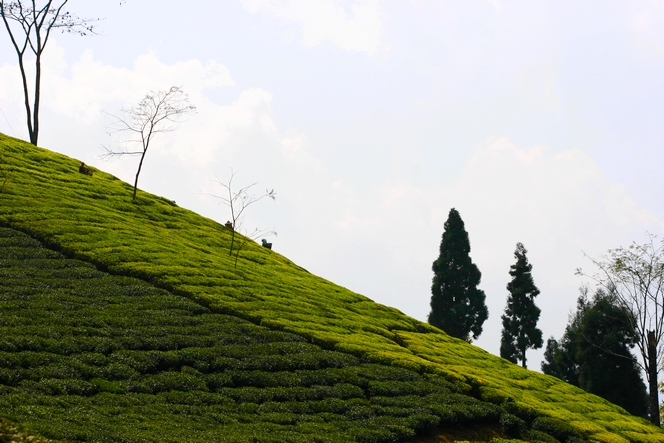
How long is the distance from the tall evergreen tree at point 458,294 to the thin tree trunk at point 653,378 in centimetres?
2097

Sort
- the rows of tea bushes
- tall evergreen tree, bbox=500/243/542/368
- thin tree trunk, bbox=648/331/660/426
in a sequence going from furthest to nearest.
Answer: tall evergreen tree, bbox=500/243/542/368
thin tree trunk, bbox=648/331/660/426
the rows of tea bushes

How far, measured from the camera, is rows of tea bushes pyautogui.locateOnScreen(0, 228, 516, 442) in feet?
59.6

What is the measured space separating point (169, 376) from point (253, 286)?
16.6 meters

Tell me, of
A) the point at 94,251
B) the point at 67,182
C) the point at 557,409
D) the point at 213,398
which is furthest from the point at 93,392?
the point at 67,182

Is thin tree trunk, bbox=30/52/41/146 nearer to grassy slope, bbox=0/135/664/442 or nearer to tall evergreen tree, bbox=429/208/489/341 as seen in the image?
grassy slope, bbox=0/135/664/442

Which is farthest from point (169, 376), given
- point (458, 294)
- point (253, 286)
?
point (458, 294)

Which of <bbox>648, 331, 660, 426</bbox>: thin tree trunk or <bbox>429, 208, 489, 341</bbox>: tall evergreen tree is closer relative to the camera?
<bbox>648, 331, 660, 426</bbox>: thin tree trunk

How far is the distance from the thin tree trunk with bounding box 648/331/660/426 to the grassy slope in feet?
12.9

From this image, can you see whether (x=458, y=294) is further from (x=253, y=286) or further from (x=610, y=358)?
(x=253, y=286)

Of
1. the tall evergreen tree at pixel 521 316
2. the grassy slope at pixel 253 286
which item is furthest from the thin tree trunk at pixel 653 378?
the tall evergreen tree at pixel 521 316

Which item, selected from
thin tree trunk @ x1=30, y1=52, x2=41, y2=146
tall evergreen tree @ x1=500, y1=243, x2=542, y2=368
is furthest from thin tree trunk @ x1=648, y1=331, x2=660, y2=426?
thin tree trunk @ x1=30, y1=52, x2=41, y2=146

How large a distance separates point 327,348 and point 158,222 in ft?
82.7

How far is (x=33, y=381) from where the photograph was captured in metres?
19.2

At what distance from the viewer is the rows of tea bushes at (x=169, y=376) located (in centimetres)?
1816
